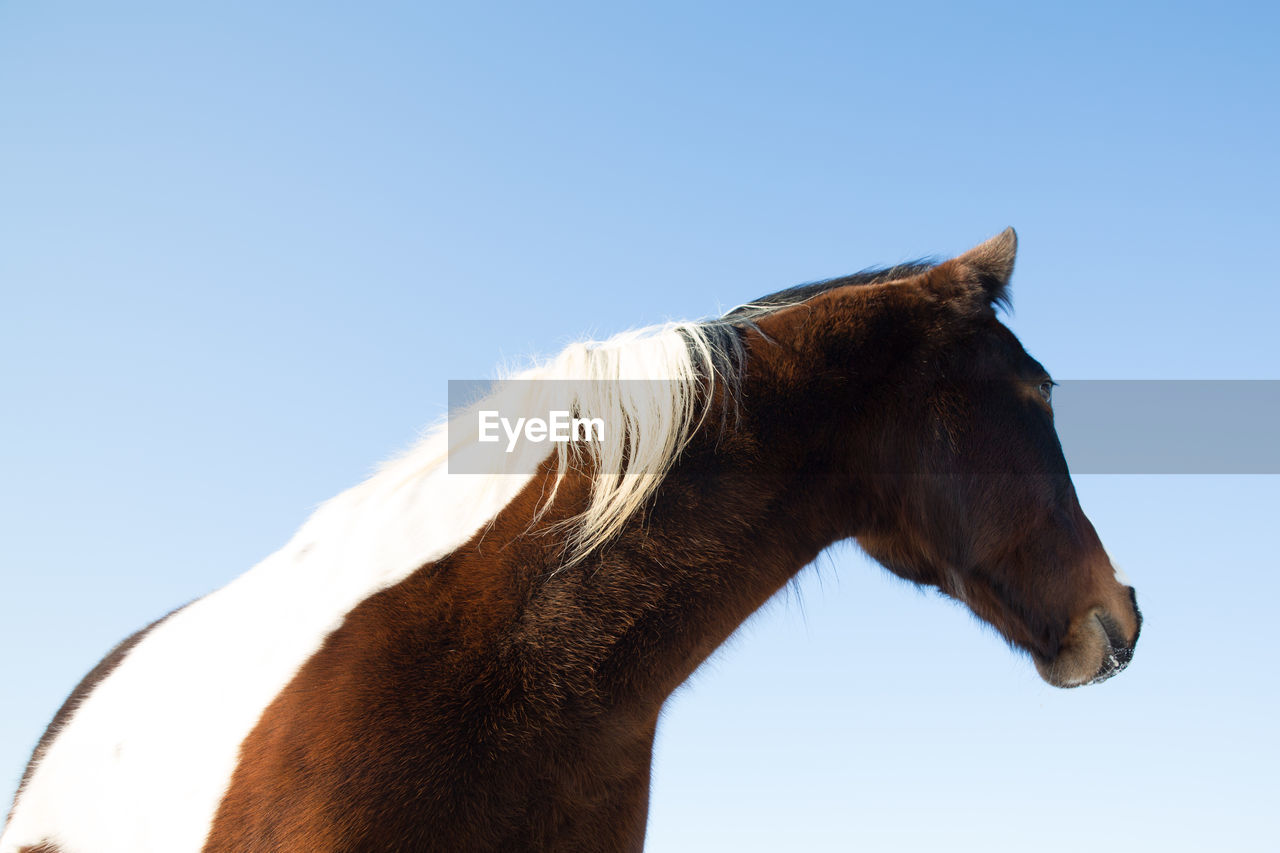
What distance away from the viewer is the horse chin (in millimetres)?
2977

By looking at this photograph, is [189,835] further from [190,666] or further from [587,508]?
[587,508]

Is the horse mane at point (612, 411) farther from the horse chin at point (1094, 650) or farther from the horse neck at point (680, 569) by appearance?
the horse chin at point (1094, 650)

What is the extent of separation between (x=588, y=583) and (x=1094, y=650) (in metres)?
1.67

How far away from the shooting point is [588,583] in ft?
8.63

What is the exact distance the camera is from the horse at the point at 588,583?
2.46 metres

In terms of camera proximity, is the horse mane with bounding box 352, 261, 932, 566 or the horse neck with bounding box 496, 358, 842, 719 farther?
the horse mane with bounding box 352, 261, 932, 566

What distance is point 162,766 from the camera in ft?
8.94

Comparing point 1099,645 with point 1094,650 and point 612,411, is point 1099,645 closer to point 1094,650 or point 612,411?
point 1094,650

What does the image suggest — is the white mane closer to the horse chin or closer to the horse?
the horse

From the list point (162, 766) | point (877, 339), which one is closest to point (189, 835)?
point (162, 766)

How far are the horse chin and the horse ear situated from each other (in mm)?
1126
